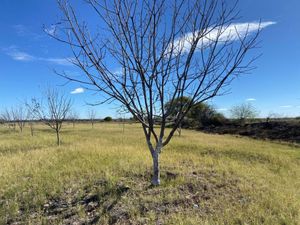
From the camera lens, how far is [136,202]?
468cm

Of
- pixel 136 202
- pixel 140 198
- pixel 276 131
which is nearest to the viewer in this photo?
pixel 136 202

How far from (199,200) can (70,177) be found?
12.0 feet

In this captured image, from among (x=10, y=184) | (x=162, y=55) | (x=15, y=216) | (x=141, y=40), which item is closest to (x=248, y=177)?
(x=162, y=55)

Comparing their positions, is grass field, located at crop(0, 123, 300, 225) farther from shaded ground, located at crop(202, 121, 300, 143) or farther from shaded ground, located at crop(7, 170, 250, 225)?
shaded ground, located at crop(202, 121, 300, 143)

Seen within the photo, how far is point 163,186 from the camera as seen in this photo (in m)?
5.51

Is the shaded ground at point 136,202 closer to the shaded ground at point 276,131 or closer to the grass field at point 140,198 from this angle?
the grass field at point 140,198

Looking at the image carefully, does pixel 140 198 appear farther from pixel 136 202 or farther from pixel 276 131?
pixel 276 131

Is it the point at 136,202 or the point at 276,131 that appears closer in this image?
the point at 136,202

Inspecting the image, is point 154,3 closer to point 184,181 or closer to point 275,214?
point 184,181

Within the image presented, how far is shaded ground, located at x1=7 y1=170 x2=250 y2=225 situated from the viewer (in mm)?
4137

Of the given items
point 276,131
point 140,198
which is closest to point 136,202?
point 140,198

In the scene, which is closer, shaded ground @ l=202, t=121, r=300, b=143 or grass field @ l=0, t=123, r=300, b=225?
grass field @ l=0, t=123, r=300, b=225

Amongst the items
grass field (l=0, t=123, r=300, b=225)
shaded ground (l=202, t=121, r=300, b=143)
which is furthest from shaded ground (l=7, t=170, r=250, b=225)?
shaded ground (l=202, t=121, r=300, b=143)

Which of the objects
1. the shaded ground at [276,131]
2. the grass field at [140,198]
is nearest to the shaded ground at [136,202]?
the grass field at [140,198]
